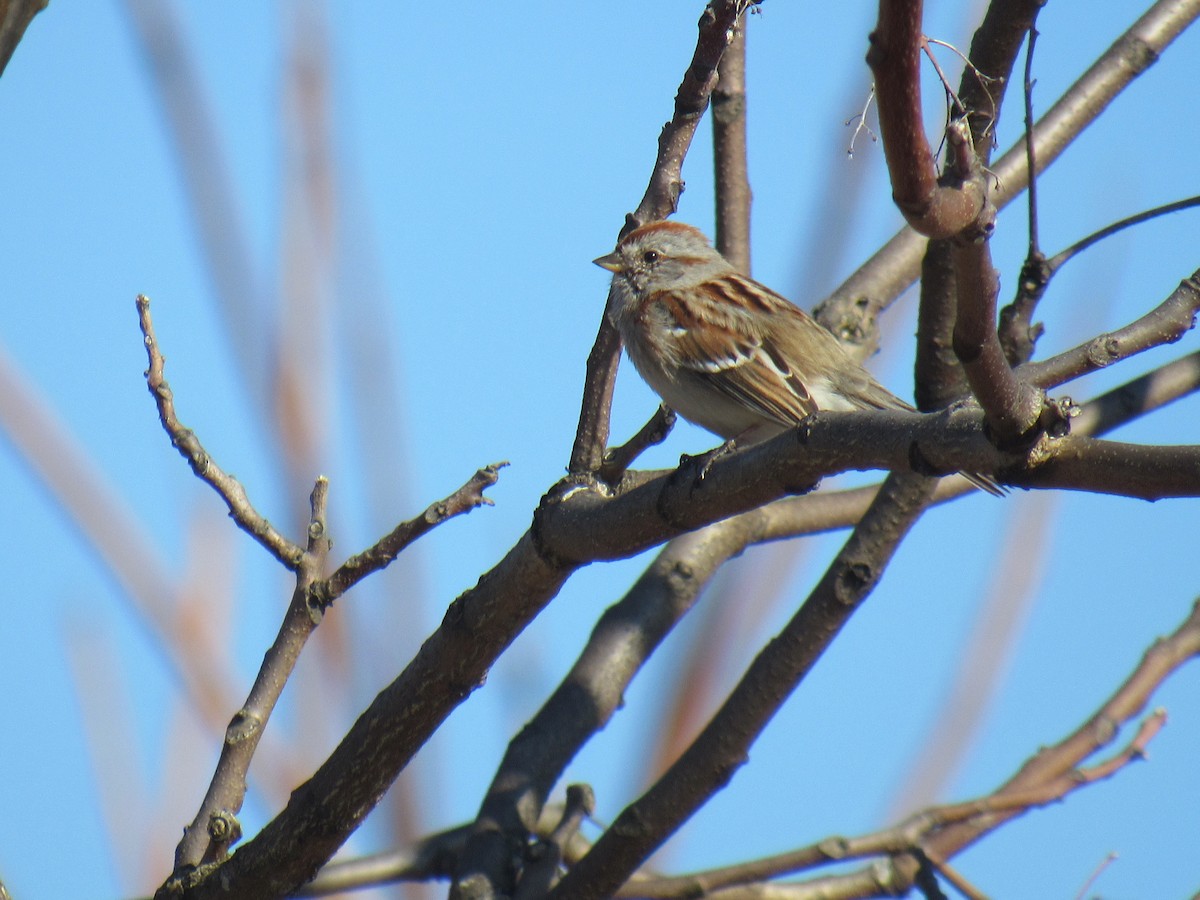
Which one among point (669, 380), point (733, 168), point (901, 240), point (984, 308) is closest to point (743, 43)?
point (733, 168)

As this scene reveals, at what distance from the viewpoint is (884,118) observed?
1540 millimetres

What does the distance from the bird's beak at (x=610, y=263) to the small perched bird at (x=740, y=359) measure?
16.0 inches

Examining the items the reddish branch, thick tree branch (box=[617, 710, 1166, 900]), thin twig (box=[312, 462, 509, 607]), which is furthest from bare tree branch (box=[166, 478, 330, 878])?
the reddish branch

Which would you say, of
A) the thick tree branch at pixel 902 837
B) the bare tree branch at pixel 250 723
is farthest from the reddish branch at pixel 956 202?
the thick tree branch at pixel 902 837

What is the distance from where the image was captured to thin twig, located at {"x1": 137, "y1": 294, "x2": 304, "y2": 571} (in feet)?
8.20

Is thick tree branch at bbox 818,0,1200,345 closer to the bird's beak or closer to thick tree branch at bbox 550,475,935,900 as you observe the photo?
thick tree branch at bbox 550,475,935,900

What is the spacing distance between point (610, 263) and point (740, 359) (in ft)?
3.58

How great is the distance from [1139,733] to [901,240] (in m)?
1.72

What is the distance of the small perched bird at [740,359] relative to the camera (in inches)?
163

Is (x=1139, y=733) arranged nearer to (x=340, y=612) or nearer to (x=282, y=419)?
(x=340, y=612)

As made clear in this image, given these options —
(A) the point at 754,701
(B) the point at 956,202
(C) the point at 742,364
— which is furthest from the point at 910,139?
(C) the point at 742,364

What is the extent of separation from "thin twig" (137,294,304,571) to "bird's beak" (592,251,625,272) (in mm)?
2698

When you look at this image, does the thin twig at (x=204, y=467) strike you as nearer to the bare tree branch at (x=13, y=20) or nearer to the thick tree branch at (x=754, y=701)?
the bare tree branch at (x=13, y=20)

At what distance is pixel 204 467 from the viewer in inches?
101
